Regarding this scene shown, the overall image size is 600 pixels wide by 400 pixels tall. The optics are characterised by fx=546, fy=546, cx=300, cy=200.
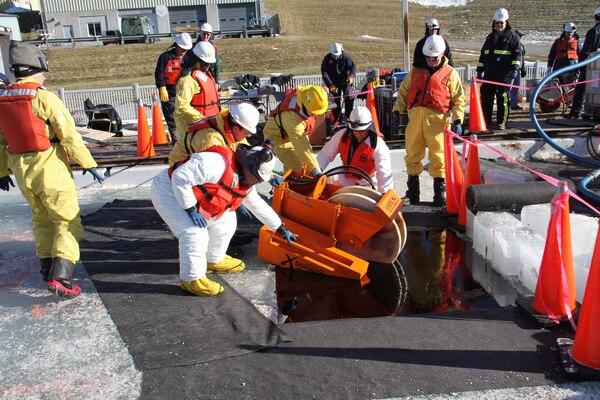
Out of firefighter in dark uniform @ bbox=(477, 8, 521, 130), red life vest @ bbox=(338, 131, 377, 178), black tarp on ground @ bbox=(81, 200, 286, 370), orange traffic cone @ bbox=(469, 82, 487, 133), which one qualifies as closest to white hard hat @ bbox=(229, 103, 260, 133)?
black tarp on ground @ bbox=(81, 200, 286, 370)

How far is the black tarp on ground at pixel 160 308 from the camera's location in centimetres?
358

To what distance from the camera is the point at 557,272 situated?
3635mm

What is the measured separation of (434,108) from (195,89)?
9.28ft

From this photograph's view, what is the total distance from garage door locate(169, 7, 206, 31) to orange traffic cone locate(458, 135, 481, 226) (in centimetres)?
4493

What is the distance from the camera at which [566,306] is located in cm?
361

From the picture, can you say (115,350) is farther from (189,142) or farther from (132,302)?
(189,142)

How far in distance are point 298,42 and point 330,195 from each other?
32.8m

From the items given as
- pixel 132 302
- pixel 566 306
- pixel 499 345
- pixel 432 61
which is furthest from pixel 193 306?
pixel 432 61

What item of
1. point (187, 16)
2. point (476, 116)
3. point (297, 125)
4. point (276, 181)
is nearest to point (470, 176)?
point (297, 125)

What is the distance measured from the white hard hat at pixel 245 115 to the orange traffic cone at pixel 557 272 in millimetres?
2369

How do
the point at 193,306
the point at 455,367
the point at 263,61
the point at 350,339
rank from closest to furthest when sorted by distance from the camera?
the point at 455,367 → the point at 350,339 → the point at 193,306 → the point at 263,61

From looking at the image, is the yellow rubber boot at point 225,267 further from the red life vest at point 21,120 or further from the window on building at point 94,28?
the window on building at point 94,28

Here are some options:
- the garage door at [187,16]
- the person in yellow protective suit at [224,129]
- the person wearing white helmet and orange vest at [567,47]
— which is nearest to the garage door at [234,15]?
the garage door at [187,16]

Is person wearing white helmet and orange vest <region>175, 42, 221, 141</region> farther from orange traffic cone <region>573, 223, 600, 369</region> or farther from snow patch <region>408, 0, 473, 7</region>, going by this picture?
snow patch <region>408, 0, 473, 7</region>
